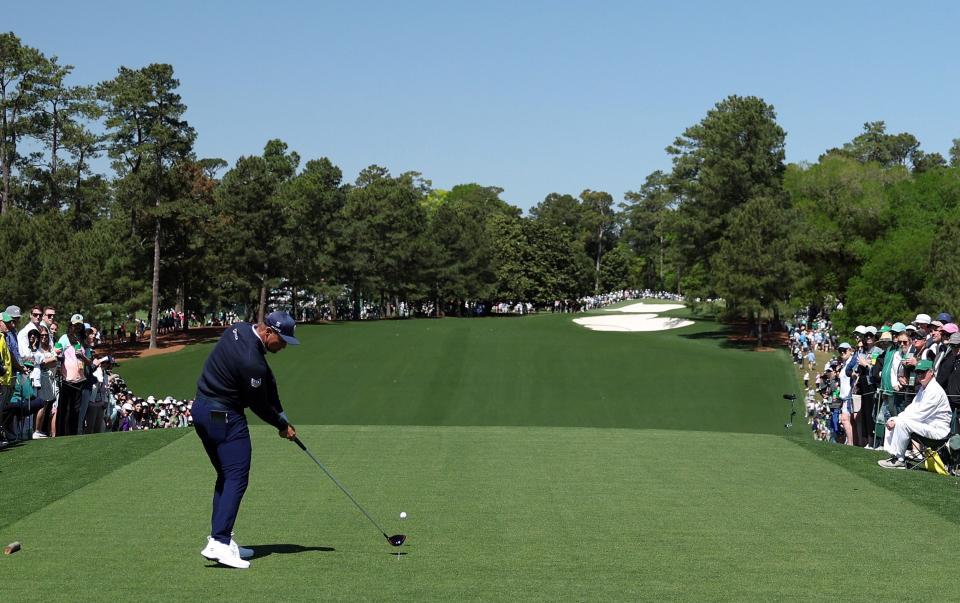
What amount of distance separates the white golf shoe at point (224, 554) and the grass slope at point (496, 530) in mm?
84

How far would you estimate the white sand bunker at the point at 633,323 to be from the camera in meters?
78.2

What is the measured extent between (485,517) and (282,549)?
216 centimetres

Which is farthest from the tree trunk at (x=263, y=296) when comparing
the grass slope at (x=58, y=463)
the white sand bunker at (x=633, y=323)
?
the grass slope at (x=58, y=463)

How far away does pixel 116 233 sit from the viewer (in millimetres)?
62750

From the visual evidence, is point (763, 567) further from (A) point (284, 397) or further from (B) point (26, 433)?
(A) point (284, 397)

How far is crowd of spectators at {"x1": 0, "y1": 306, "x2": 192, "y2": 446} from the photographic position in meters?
15.0

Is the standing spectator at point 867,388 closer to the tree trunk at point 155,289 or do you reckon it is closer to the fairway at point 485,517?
the fairway at point 485,517

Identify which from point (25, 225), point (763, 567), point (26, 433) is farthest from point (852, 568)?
point (25, 225)

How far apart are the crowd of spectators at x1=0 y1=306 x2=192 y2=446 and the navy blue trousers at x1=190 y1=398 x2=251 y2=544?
23.6ft

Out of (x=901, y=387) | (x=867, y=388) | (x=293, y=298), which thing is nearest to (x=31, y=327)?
(x=901, y=387)

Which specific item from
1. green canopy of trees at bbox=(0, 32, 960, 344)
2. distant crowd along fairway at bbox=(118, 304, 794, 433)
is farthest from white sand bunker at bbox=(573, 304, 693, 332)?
distant crowd along fairway at bbox=(118, 304, 794, 433)

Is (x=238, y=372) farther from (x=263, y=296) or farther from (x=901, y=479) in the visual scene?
(x=263, y=296)

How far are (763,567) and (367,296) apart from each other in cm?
9763

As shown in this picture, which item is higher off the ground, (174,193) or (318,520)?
(174,193)
